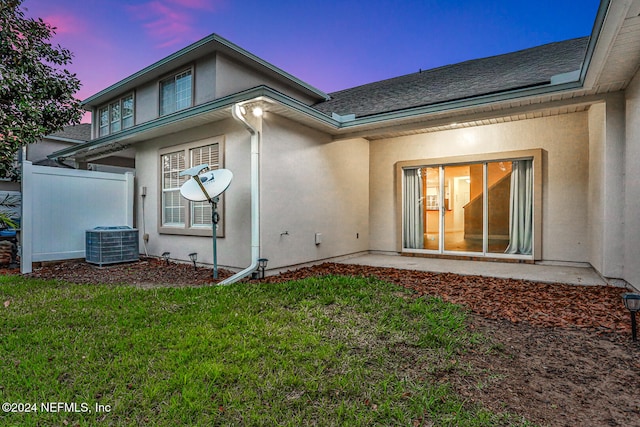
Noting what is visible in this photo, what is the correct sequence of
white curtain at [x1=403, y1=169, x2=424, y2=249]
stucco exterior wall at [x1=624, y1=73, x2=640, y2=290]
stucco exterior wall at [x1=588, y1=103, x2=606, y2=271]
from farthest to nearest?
white curtain at [x1=403, y1=169, x2=424, y2=249] < stucco exterior wall at [x1=588, y1=103, x2=606, y2=271] < stucco exterior wall at [x1=624, y1=73, x2=640, y2=290]

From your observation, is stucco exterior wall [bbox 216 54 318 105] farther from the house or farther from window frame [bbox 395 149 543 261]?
window frame [bbox 395 149 543 261]

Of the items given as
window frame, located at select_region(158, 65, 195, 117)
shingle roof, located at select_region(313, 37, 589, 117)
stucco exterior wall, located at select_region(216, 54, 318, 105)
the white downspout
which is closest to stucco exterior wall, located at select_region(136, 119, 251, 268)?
the white downspout

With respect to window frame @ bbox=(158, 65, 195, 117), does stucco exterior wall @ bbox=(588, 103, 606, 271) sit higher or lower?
lower

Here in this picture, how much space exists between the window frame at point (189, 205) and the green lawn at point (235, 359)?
221 centimetres

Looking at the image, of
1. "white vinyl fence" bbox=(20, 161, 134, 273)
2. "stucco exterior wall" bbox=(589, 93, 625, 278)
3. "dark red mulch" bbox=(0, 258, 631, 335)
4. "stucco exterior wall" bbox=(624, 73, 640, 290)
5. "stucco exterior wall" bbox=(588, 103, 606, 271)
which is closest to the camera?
"dark red mulch" bbox=(0, 258, 631, 335)

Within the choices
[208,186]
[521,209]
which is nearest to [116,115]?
[208,186]

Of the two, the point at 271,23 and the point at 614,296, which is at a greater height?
the point at 271,23

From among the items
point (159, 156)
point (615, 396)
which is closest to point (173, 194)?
point (159, 156)

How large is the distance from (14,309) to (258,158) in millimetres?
3648

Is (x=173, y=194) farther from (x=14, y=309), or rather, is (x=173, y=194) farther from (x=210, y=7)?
(x=210, y=7)

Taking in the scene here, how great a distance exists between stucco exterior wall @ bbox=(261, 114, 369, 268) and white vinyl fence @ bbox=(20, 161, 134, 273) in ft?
13.7

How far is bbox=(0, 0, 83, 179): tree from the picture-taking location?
254 inches

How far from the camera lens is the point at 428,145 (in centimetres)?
758

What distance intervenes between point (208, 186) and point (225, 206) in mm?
838
